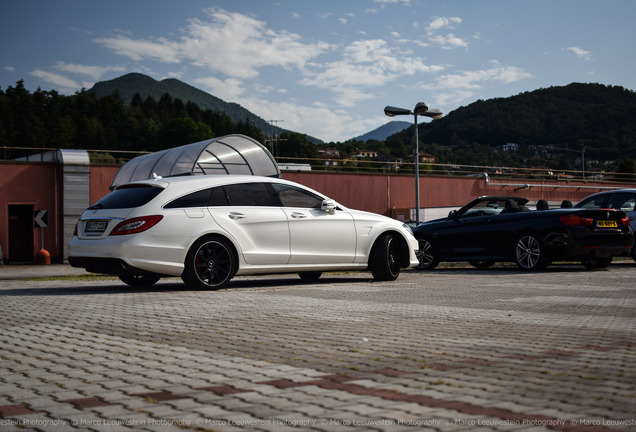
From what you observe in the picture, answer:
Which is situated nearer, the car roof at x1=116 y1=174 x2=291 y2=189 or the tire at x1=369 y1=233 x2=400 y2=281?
the car roof at x1=116 y1=174 x2=291 y2=189

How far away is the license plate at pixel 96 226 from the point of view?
356 inches

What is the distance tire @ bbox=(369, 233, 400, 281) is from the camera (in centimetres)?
1095

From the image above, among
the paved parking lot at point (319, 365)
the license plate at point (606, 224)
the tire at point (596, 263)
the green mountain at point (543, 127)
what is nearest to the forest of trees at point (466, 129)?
the green mountain at point (543, 127)

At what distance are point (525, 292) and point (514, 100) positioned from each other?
120 m

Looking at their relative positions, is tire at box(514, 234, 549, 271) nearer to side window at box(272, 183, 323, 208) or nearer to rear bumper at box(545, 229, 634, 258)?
rear bumper at box(545, 229, 634, 258)

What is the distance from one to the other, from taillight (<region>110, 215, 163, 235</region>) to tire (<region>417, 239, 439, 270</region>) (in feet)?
24.7

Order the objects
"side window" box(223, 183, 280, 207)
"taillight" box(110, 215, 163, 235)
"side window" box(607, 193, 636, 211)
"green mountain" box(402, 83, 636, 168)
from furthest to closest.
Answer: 1. "green mountain" box(402, 83, 636, 168)
2. "side window" box(607, 193, 636, 211)
3. "side window" box(223, 183, 280, 207)
4. "taillight" box(110, 215, 163, 235)

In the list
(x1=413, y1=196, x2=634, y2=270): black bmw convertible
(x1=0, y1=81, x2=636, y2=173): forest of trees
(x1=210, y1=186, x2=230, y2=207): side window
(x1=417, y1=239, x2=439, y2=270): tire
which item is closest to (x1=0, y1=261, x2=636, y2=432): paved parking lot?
(x1=210, y1=186, x2=230, y2=207): side window

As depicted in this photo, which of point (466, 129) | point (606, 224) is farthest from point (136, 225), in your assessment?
point (466, 129)

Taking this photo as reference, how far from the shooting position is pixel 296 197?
10.4 meters

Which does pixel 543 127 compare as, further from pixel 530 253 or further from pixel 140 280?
pixel 140 280

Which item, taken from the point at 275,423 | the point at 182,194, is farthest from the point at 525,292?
the point at 275,423

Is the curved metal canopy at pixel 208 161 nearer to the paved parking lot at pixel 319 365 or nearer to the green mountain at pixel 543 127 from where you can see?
the paved parking lot at pixel 319 365

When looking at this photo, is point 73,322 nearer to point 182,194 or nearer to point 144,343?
point 144,343
